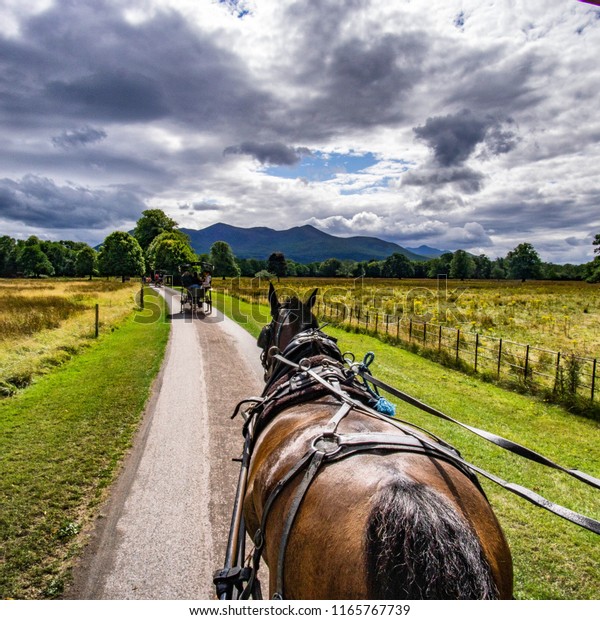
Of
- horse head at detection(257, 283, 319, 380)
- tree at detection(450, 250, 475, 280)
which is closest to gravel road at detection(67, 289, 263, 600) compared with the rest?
horse head at detection(257, 283, 319, 380)

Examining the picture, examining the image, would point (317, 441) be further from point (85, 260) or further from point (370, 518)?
point (85, 260)

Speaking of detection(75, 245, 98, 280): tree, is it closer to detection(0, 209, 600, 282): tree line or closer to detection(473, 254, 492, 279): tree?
detection(0, 209, 600, 282): tree line

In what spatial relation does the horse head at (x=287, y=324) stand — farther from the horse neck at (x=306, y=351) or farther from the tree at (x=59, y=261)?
the tree at (x=59, y=261)

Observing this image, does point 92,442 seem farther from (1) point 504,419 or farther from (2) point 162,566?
(1) point 504,419

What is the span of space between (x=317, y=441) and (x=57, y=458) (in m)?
5.23

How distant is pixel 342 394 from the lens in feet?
8.62

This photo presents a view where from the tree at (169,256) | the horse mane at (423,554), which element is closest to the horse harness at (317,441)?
the horse mane at (423,554)

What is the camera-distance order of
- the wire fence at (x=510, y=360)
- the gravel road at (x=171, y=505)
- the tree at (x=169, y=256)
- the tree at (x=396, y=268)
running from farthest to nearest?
1. the tree at (x=396, y=268)
2. the tree at (x=169, y=256)
3. the wire fence at (x=510, y=360)
4. the gravel road at (x=171, y=505)

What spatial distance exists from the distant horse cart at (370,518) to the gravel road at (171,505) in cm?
149

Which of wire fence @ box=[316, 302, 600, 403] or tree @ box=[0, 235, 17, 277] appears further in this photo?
tree @ box=[0, 235, 17, 277]

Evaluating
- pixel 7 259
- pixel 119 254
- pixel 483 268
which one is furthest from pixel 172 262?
pixel 483 268

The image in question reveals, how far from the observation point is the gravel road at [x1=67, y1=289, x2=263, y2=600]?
346 cm

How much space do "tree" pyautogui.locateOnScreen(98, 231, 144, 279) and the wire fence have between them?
49447mm

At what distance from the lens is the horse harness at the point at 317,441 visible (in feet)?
6.29
